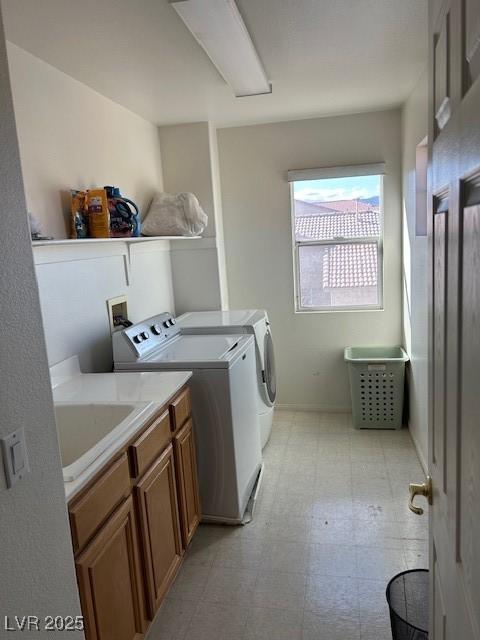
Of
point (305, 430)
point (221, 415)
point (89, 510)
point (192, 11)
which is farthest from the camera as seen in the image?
point (305, 430)

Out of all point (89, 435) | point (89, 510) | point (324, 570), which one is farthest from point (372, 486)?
point (89, 510)

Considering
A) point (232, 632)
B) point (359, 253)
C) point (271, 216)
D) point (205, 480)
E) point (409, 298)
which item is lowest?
point (232, 632)

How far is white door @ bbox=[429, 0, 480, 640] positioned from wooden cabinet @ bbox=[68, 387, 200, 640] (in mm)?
959

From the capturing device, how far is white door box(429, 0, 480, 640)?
0.68 m

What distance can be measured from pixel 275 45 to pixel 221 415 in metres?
1.77

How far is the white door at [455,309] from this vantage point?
0.68 meters

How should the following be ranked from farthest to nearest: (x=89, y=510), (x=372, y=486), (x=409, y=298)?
(x=409, y=298) < (x=372, y=486) < (x=89, y=510)

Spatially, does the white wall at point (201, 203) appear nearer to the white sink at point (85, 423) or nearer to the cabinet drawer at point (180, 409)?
the cabinet drawer at point (180, 409)

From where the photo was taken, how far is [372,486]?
9.95 ft

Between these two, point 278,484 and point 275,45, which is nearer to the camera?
point 275,45

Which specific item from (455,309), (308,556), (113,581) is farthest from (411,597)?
(455,309)

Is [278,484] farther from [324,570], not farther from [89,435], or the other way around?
[89,435]

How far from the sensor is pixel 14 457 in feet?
3.17

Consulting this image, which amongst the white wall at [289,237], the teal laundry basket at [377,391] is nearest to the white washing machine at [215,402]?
the teal laundry basket at [377,391]
